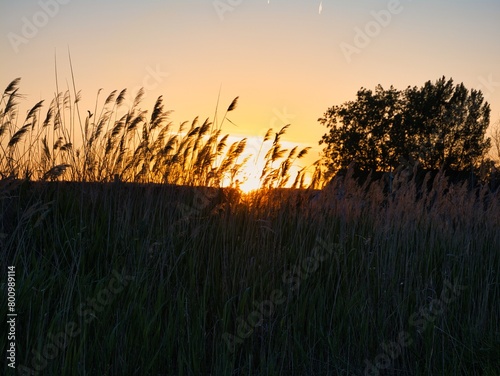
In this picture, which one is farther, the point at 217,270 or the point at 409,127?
the point at 409,127

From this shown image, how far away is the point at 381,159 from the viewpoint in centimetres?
3234

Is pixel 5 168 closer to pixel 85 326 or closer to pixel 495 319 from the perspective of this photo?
pixel 85 326

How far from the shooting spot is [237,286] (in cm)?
438

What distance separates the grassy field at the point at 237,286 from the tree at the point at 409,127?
26540 millimetres

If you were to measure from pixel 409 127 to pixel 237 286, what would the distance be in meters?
30.0

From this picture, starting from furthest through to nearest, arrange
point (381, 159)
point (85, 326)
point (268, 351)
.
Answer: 1. point (381, 159)
2. point (268, 351)
3. point (85, 326)

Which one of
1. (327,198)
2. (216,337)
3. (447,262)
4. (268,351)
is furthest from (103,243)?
(447,262)

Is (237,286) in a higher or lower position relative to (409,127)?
lower

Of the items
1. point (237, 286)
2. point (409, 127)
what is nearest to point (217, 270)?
point (237, 286)

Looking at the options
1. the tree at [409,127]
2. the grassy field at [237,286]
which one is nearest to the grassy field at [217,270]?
the grassy field at [237,286]

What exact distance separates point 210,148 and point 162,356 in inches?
88.2

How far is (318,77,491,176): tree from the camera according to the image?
104 feet

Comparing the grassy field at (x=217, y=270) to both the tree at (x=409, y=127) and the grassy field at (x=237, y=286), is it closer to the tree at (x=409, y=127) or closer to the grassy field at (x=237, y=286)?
the grassy field at (x=237, y=286)

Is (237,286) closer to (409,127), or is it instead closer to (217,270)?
(217,270)
